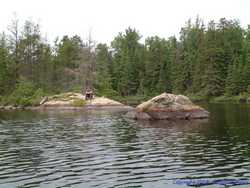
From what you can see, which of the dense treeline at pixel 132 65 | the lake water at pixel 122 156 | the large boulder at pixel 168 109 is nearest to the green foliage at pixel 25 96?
the dense treeline at pixel 132 65

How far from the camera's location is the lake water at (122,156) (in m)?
18.8

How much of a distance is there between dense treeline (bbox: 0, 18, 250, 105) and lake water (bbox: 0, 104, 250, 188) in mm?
52760

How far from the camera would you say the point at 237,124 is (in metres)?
41.8

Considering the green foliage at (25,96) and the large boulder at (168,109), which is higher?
the green foliage at (25,96)

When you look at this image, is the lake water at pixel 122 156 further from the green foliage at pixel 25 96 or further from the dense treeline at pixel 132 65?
the dense treeline at pixel 132 65

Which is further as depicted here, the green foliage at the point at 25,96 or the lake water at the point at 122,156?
the green foliage at the point at 25,96

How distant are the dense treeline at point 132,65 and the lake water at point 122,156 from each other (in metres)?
52.8

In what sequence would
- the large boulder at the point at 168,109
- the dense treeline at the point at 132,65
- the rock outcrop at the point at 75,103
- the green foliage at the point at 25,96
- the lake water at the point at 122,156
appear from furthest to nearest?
the dense treeline at the point at 132,65, the green foliage at the point at 25,96, the rock outcrop at the point at 75,103, the large boulder at the point at 168,109, the lake water at the point at 122,156

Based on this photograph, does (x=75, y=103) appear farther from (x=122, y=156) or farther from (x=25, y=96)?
(x=122, y=156)

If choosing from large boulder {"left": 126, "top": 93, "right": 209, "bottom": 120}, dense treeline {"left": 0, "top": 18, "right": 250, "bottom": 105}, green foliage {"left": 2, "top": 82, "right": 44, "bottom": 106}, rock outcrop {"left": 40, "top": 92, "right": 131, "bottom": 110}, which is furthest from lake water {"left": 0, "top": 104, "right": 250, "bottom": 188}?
dense treeline {"left": 0, "top": 18, "right": 250, "bottom": 105}

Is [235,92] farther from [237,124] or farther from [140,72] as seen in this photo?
[237,124]

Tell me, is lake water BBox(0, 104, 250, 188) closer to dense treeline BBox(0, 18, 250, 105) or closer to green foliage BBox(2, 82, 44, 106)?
green foliage BBox(2, 82, 44, 106)

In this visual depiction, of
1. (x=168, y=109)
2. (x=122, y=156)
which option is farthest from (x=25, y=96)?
(x=122, y=156)

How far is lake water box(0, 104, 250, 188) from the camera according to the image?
18.8m
